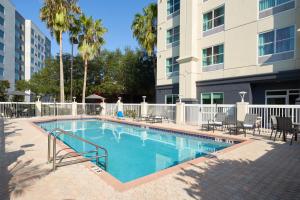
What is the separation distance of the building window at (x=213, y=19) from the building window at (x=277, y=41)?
383cm

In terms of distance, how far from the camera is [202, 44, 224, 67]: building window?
661 inches

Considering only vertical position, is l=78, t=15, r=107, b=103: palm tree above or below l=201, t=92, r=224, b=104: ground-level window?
above

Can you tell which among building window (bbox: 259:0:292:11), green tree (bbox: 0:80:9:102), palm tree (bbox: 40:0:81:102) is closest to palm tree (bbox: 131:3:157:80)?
palm tree (bbox: 40:0:81:102)

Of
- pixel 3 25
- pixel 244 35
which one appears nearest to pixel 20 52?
pixel 3 25

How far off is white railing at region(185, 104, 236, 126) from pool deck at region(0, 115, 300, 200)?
6206 millimetres

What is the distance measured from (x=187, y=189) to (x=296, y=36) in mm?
13109

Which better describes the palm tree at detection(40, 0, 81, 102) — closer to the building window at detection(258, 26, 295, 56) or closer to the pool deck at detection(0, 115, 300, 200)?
the pool deck at detection(0, 115, 300, 200)

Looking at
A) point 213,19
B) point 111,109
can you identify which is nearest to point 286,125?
point 213,19

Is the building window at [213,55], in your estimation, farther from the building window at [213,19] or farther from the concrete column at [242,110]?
the concrete column at [242,110]

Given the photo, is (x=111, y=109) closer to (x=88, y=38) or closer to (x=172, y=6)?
(x=88, y=38)

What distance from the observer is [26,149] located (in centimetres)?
745

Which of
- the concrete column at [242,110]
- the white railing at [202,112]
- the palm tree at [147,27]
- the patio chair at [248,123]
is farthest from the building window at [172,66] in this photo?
the patio chair at [248,123]

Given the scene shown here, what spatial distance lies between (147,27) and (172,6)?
481 cm

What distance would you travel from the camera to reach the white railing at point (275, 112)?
10.4m
